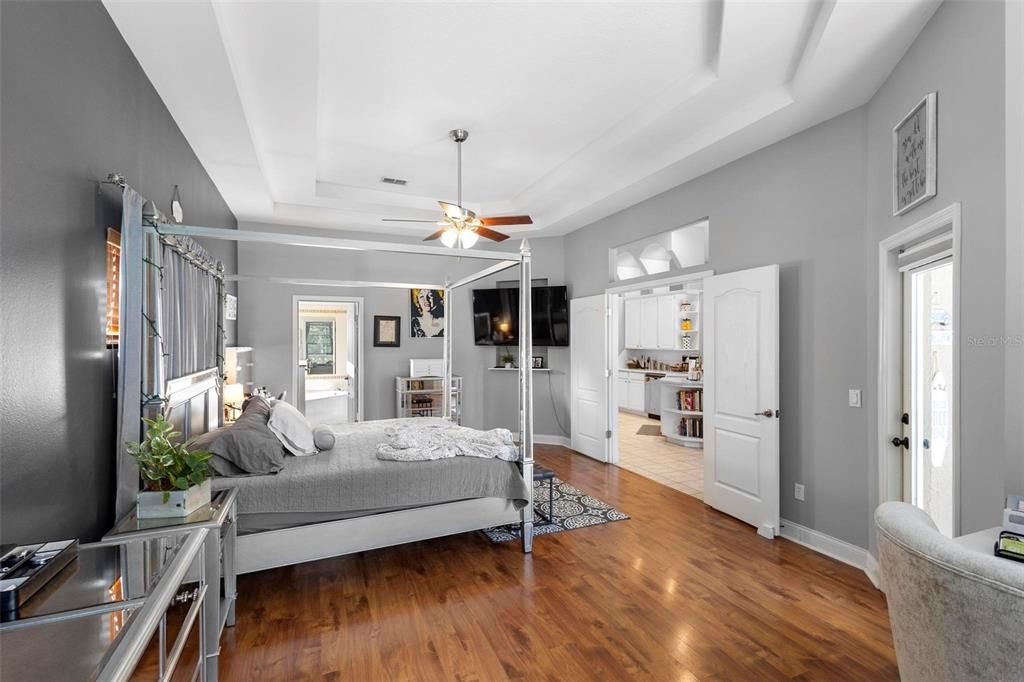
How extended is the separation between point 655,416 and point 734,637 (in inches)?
276

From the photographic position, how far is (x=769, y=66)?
2.93 metres

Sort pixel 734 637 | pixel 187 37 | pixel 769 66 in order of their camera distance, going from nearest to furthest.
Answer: pixel 187 37 → pixel 734 637 → pixel 769 66

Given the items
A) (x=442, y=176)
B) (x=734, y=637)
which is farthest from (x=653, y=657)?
(x=442, y=176)

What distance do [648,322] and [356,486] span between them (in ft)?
23.3

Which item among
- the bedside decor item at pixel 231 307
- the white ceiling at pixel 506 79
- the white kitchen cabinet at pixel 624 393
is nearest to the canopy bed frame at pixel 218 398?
the white ceiling at pixel 506 79

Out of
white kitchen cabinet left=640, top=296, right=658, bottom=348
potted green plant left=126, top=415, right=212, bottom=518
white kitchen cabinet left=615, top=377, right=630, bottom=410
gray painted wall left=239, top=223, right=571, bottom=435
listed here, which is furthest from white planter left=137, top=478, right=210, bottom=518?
white kitchen cabinet left=615, top=377, right=630, bottom=410

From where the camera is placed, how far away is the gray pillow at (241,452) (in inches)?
113

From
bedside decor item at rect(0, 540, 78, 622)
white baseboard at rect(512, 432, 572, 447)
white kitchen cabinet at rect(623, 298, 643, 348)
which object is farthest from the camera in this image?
white kitchen cabinet at rect(623, 298, 643, 348)

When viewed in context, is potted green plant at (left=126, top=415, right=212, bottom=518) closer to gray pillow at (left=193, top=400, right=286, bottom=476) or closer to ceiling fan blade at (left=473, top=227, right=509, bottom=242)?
gray pillow at (left=193, top=400, right=286, bottom=476)

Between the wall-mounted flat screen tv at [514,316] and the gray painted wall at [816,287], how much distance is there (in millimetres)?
2778

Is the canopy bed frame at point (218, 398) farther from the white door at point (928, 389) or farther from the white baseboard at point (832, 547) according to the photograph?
the white door at point (928, 389)

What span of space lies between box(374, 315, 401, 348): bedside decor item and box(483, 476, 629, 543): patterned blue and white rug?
2849mm

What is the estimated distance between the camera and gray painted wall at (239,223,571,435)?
5922 mm

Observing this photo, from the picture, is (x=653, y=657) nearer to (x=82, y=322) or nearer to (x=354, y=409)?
(x=82, y=322)
